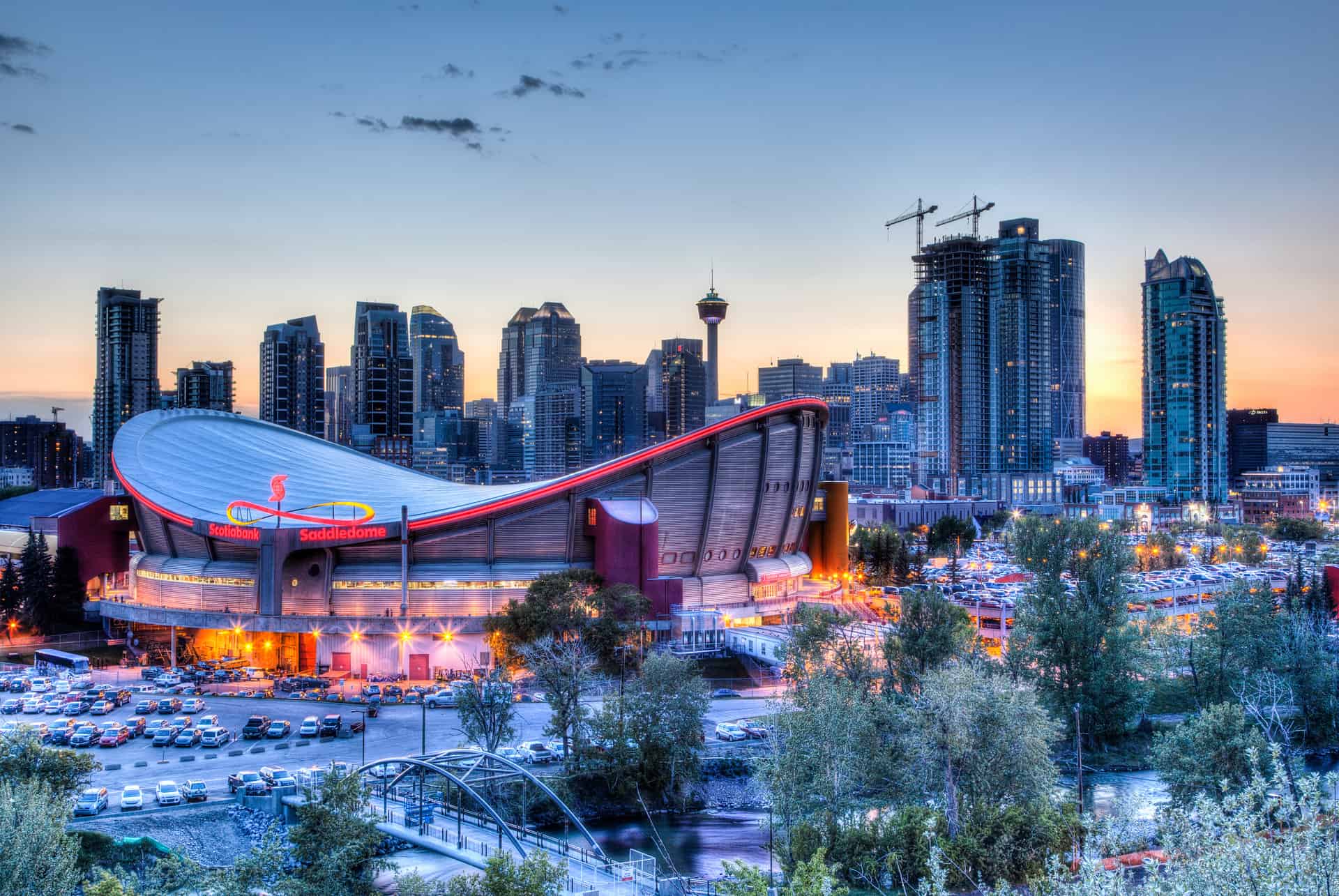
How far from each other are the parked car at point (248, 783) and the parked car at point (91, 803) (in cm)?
417

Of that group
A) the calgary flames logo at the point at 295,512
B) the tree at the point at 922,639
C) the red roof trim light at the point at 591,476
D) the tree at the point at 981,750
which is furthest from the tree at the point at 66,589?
the tree at the point at 981,750

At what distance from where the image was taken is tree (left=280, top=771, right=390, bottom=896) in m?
24.8

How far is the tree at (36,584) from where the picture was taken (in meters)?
74.4

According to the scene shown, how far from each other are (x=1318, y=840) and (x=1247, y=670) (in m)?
38.9

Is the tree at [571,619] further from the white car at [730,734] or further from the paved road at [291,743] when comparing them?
the white car at [730,734]

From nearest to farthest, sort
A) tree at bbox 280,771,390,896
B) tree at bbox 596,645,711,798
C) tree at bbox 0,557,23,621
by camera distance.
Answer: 1. tree at bbox 280,771,390,896
2. tree at bbox 596,645,711,798
3. tree at bbox 0,557,23,621

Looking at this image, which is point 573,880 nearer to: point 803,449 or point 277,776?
point 277,776

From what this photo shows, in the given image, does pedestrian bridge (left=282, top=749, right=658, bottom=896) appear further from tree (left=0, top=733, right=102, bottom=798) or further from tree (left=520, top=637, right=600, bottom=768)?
tree (left=0, top=733, right=102, bottom=798)

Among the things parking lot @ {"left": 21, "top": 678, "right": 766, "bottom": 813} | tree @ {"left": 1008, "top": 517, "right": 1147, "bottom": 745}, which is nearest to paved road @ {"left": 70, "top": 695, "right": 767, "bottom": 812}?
parking lot @ {"left": 21, "top": 678, "right": 766, "bottom": 813}

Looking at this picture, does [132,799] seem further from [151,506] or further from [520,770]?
[151,506]

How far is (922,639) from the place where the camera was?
158ft

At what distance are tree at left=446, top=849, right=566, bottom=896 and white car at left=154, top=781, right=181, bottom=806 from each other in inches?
753

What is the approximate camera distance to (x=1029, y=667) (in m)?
50.9

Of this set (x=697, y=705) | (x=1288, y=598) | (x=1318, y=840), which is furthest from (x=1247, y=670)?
(x=1318, y=840)
